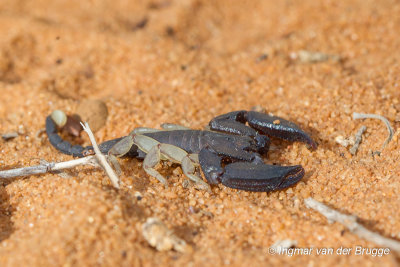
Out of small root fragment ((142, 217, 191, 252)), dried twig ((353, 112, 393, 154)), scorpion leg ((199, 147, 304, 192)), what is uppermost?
dried twig ((353, 112, 393, 154))

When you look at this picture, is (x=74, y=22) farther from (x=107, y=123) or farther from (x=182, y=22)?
(x=107, y=123)

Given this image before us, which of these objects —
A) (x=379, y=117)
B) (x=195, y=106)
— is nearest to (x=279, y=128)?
(x=379, y=117)

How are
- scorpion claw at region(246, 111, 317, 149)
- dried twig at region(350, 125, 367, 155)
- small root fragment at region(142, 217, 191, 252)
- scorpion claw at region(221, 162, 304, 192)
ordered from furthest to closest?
dried twig at region(350, 125, 367, 155) < scorpion claw at region(246, 111, 317, 149) < scorpion claw at region(221, 162, 304, 192) < small root fragment at region(142, 217, 191, 252)

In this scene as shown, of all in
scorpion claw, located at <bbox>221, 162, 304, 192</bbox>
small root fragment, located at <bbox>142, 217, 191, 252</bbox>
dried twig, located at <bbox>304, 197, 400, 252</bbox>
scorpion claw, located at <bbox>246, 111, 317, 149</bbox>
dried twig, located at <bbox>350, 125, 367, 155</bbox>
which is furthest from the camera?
dried twig, located at <bbox>350, 125, 367, 155</bbox>

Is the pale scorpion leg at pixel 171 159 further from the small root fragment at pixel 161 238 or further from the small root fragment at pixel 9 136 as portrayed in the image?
the small root fragment at pixel 9 136

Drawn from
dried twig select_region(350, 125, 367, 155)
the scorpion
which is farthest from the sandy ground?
the scorpion

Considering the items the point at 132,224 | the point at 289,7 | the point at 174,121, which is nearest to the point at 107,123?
the point at 174,121

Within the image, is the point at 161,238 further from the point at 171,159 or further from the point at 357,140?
the point at 357,140

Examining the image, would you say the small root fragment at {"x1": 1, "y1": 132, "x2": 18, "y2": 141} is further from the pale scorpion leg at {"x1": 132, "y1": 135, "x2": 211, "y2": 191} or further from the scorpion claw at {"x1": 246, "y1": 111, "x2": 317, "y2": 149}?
the scorpion claw at {"x1": 246, "y1": 111, "x2": 317, "y2": 149}
